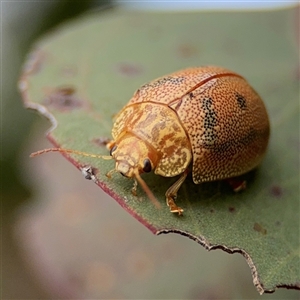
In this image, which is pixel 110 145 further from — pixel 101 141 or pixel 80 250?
pixel 80 250

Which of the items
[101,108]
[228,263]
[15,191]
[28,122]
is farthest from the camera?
[28,122]

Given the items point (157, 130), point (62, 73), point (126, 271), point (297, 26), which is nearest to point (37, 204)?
point (126, 271)

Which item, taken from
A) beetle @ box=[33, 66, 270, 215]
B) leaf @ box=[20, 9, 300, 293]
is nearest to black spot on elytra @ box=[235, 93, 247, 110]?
beetle @ box=[33, 66, 270, 215]

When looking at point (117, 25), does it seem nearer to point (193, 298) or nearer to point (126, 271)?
point (126, 271)

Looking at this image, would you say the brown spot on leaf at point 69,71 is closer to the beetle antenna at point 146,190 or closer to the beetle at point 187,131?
the beetle at point 187,131

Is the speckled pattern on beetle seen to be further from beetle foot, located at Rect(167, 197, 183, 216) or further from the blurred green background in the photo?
the blurred green background

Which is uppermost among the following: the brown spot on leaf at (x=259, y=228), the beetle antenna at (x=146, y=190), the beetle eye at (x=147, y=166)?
the beetle eye at (x=147, y=166)

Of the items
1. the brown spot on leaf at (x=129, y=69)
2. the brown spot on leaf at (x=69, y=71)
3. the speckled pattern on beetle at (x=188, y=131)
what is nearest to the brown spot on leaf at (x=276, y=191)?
the speckled pattern on beetle at (x=188, y=131)
